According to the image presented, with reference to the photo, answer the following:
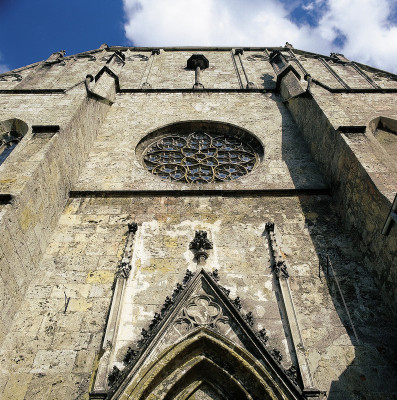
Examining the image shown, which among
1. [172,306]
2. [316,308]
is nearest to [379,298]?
[316,308]

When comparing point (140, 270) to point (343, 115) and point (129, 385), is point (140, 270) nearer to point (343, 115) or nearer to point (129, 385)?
point (129, 385)

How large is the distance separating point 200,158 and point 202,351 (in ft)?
17.4

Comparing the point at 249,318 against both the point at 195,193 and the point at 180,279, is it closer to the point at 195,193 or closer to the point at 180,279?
the point at 180,279

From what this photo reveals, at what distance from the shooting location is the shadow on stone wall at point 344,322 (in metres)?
4.59

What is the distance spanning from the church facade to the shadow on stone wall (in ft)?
0.07

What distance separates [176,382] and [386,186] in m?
4.06

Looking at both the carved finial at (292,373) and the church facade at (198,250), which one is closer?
the carved finial at (292,373)

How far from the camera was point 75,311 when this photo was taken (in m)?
5.30

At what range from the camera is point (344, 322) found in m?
5.21

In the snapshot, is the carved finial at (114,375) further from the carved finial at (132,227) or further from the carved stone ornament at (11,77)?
the carved stone ornament at (11,77)

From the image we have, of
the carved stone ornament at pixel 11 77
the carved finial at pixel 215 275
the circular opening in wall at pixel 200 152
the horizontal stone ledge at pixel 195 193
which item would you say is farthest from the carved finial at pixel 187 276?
the carved stone ornament at pixel 11 77

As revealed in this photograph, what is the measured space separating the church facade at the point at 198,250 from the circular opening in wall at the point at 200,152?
0.05 meters

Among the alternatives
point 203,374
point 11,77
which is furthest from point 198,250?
point 11,77

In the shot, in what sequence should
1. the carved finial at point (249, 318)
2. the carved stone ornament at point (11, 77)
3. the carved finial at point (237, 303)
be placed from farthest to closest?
the carved stone ornament at point (11, 77) → the carved finial at point (237, 303) → the carved finial at point (249, 318)
